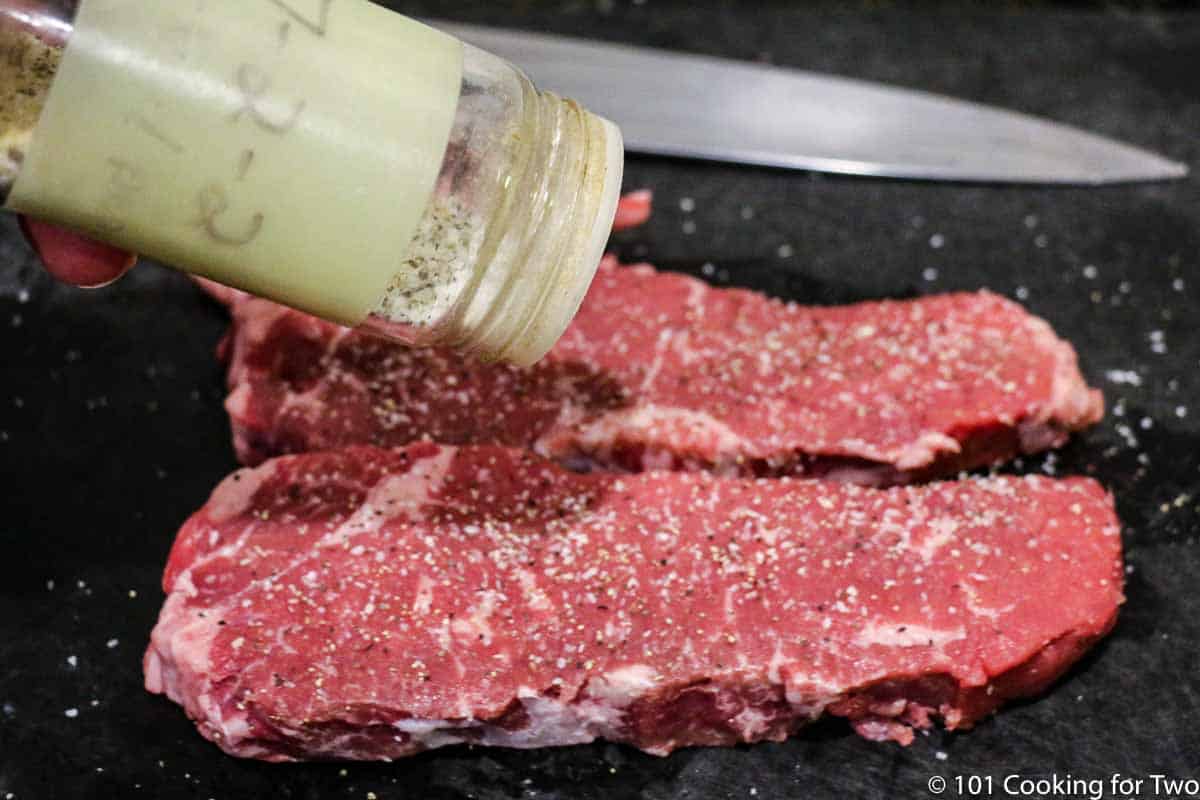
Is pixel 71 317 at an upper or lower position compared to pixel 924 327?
lower

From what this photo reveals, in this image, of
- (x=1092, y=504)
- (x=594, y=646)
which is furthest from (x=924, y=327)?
(x=594, y=646)

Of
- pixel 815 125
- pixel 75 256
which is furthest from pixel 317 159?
pixel 815 125

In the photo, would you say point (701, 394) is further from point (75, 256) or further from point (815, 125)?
point (75, 256)

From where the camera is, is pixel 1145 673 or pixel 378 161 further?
pixel 1145 673

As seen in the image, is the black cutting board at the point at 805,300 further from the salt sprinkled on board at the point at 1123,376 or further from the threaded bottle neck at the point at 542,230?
the threaded bottle neck at the point at 542,230

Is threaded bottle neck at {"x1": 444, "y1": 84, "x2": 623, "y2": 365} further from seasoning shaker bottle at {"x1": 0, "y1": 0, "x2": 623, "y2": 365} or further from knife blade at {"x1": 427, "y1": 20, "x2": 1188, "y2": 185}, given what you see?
knife blade at {"x1": 427, "y1": 20, "x2": 1188, "y2": 185}

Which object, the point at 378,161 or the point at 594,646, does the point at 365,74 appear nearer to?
the point at 378,161

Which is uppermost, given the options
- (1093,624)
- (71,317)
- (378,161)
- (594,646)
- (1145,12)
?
(1145,12)
